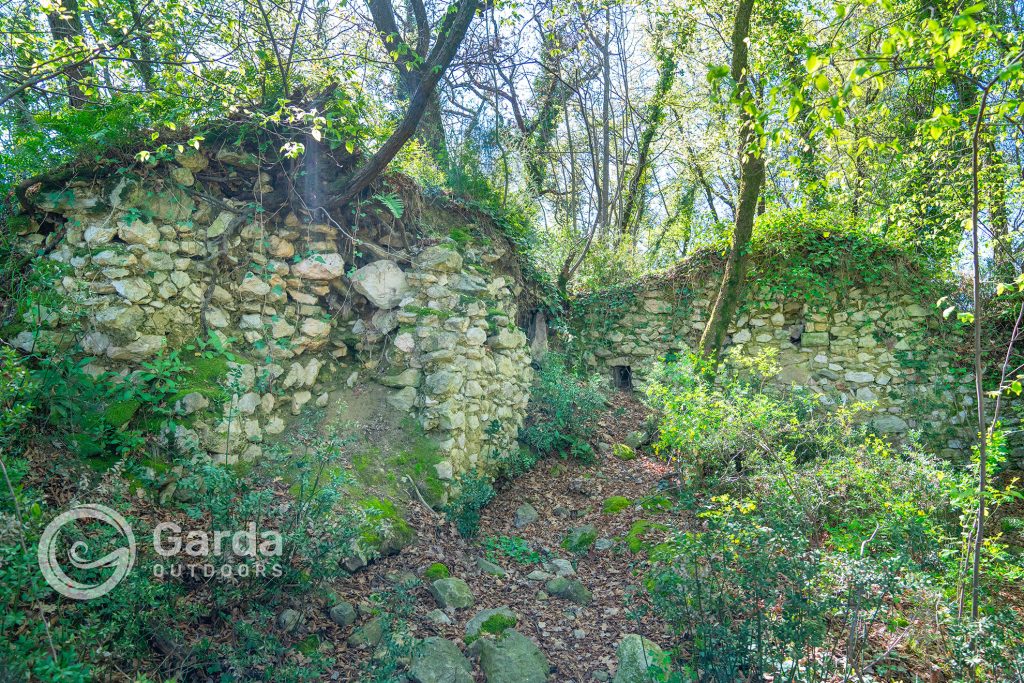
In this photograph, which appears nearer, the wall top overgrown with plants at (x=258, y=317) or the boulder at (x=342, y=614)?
the boulder at (x=342, y=614)

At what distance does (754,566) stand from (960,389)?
6283 mm

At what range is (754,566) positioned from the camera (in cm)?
275

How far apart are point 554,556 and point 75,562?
313cm

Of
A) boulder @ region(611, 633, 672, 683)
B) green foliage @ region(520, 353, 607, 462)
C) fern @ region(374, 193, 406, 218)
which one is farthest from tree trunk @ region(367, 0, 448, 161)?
boulder @ region(611, 633, 672, 683)

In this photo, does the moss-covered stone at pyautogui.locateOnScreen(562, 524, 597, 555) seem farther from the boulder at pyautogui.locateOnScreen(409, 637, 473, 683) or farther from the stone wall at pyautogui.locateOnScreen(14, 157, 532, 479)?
the boulder at pyautogui.locateOnScreen(409, 637, 473, 683)

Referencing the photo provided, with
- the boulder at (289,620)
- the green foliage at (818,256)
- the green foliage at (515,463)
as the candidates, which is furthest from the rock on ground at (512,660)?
the green foliage at (818,256)

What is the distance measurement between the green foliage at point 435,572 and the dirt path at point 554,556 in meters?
0.05

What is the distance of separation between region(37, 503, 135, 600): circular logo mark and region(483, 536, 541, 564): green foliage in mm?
2441

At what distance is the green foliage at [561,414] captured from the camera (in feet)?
20.1

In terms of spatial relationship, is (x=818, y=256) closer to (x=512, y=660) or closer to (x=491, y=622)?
(x=491, y=622)

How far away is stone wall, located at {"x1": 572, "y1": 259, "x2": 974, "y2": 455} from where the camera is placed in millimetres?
7168

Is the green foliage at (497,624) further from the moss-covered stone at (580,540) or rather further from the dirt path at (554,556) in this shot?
the moss-covered stone at (580,540)

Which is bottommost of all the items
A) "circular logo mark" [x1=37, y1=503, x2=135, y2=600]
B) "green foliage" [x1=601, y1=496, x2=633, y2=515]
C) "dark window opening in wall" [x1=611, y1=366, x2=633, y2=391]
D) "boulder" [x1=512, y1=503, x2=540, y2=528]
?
"boulder" [x1=512, y1=503, x2=540, y2=528]

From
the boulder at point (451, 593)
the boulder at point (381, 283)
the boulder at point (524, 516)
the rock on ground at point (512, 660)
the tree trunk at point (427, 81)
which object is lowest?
the rock on ground at point (512, 660)
